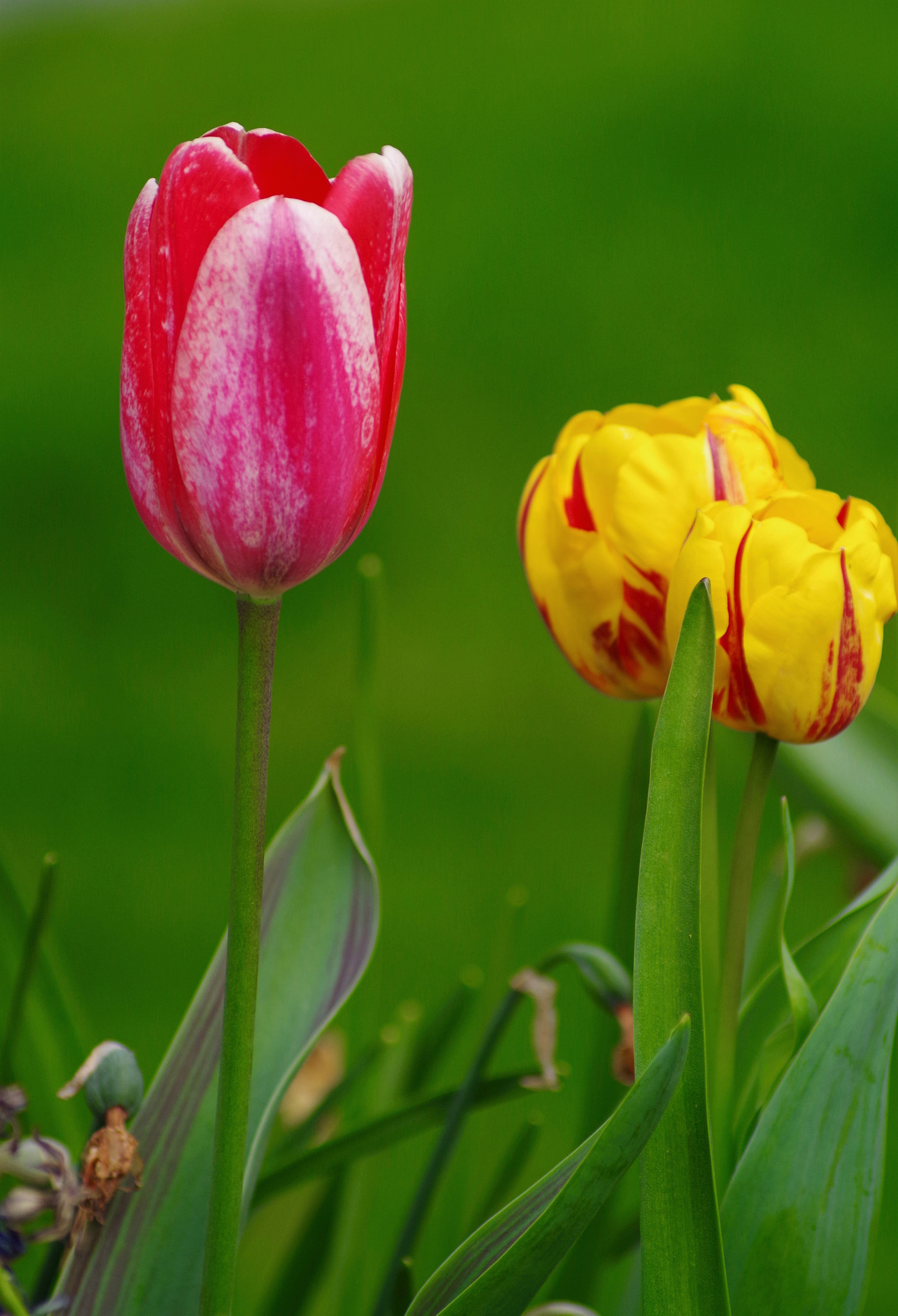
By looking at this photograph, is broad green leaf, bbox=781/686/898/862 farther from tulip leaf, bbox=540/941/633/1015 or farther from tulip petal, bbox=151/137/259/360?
tulip petal, bbox=151/137/259/360

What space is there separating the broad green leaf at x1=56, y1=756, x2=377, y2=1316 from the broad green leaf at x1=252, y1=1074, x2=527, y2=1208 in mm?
48

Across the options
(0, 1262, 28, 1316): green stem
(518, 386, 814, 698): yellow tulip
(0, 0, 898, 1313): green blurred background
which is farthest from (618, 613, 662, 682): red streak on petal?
(0, 0, 898, 1313): green blurred background

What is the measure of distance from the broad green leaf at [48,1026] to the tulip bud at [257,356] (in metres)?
0.23

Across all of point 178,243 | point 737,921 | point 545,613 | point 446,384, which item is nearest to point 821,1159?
point 737,921

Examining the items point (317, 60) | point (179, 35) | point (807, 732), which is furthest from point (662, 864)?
point (179, 35)

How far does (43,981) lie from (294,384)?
11.8 inches

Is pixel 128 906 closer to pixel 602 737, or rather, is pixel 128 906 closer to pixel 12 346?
pixel 602 737

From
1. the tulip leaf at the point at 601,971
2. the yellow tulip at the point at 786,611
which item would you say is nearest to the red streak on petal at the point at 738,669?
the yellow tulip at the point at 786,611

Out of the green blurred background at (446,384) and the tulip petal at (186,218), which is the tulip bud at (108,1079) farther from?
the green blurred background at (446,384)

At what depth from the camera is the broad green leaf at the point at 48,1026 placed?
0.49m

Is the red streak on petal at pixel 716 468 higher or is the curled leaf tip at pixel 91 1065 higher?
the red streak on petal at pixel 716 468

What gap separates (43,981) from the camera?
495 mm

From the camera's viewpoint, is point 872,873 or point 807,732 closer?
point 807,732

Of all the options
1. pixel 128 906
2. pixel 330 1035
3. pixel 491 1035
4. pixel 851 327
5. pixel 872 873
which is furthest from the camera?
pixel 851 327
